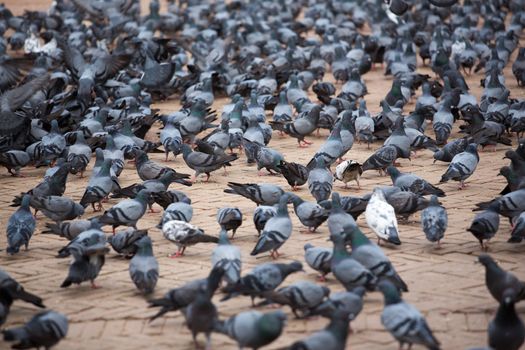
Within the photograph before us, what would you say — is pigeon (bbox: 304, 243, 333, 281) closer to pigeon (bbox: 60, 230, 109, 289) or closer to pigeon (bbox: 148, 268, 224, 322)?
pigeon (bbox: 148, 268, 224, 322)

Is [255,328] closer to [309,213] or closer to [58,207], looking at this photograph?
[309,213]

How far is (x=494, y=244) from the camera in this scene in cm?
914

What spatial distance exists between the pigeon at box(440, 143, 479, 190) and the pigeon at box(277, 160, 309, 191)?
4.81 feet

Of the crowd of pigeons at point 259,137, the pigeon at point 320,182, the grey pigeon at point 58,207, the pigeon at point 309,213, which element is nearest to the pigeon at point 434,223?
the crowd of pigeons at point 259,137

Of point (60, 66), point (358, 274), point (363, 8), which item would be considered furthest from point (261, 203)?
point (363, 8)

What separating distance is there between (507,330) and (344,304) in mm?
1092

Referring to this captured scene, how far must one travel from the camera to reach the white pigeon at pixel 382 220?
8805 millimetres

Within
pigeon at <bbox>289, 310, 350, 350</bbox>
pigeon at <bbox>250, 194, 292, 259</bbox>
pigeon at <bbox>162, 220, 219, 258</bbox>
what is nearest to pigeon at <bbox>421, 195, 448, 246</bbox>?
pigeon at <bbox>250, 194, 292, 259</bbox>

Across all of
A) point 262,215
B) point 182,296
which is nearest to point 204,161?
point 262,215

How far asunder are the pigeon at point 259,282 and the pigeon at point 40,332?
1.22 metres

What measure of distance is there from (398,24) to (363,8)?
3.50 m

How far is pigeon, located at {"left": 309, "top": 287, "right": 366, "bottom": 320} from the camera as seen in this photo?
685cm

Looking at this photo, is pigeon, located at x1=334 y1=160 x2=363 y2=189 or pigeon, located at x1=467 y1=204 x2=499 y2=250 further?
pigeon, located at x1=334 y1=160 x2=363 y2=189

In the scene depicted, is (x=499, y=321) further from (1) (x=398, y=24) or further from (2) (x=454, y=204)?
(1) (x=398, y=24)
